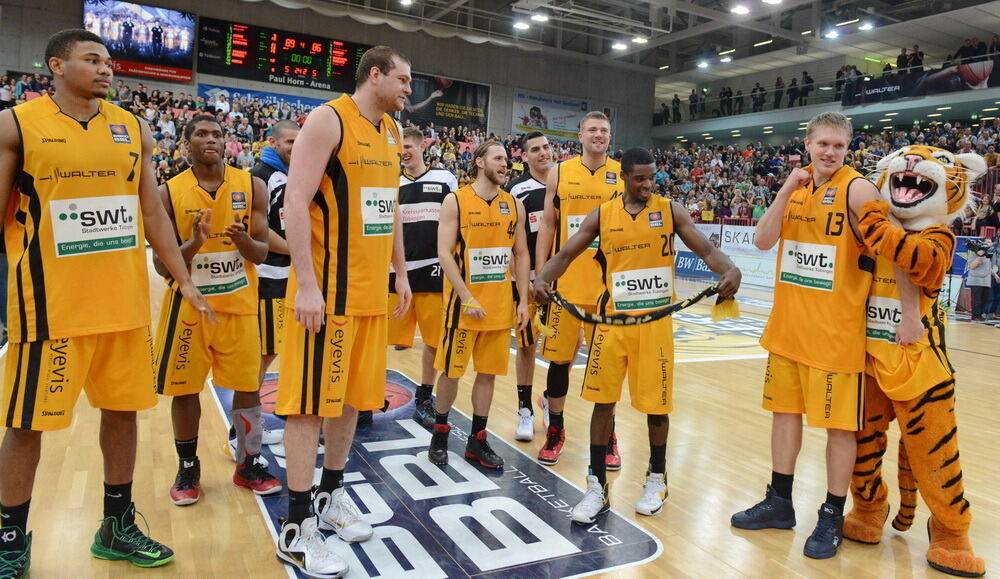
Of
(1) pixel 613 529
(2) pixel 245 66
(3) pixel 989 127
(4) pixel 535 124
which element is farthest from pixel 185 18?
(3) pixel 989 127

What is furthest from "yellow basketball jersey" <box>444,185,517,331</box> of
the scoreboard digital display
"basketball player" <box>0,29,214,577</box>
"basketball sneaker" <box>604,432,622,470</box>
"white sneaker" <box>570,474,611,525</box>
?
the scoreboard digital display

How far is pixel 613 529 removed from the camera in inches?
134

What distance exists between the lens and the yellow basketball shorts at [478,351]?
420 cm

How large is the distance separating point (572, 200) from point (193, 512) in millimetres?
2841

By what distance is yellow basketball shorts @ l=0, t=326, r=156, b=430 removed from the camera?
2506 millimetres

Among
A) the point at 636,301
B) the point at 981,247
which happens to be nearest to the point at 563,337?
the point at 636,301

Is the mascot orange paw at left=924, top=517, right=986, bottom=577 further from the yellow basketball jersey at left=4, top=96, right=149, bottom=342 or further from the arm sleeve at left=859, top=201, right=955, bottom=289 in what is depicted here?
the yellow basketball jersey at left=4, top=96, right=149, bottom=342

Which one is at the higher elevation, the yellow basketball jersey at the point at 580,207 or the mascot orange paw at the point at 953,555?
the yellow basketball jersey at the point at 580,207

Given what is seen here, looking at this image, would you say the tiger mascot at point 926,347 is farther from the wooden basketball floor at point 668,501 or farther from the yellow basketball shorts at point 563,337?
the yellow basketball shorts at point 563,337

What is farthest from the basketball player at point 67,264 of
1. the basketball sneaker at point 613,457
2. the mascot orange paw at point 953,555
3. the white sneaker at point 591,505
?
the mascot orange paw at point 953,555

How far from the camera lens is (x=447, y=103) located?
26641mm

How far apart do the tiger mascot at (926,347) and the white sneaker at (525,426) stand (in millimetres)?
2216

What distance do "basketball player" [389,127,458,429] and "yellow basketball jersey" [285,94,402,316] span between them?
7.21 feet

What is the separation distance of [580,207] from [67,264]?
2.93 m
